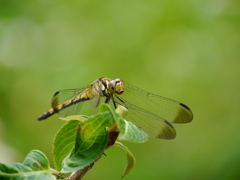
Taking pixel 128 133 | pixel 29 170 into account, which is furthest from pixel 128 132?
pixel 29 170

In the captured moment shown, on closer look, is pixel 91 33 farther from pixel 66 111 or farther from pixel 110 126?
pixel 110 126

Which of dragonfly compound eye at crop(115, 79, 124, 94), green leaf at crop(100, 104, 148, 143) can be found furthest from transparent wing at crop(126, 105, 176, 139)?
green leaf at crop(100, 104, 148, 143)

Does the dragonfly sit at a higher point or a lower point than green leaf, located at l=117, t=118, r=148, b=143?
higher

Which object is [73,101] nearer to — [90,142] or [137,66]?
[90,142]

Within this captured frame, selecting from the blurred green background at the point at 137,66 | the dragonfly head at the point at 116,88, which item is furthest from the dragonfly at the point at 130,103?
the blurred green background at the point at 137,66

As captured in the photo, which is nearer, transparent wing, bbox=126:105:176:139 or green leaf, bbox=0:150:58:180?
green leaf, bbox=0:150:58:180

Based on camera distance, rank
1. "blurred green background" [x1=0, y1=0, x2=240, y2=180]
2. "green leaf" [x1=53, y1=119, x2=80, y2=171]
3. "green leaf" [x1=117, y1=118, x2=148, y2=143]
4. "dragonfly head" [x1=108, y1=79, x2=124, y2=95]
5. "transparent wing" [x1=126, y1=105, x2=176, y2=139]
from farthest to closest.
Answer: "blurred green background" [x1=0, y1=0, x2=240, y2=180] < "dragonfly head" [x1=108, y1=79, x2=124, y2=95] < "transparent wing" [x1=126, y1=105, x2=176, y2=139] < "green leaf" [x1=53, y1=119, x2=80, y2=171] < "green leaf" [x1=117, y1=118, x2=148, y2=143]

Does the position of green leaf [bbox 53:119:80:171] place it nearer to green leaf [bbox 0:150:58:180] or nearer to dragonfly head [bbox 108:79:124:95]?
green leaf [bbox 0:150:58:180]
